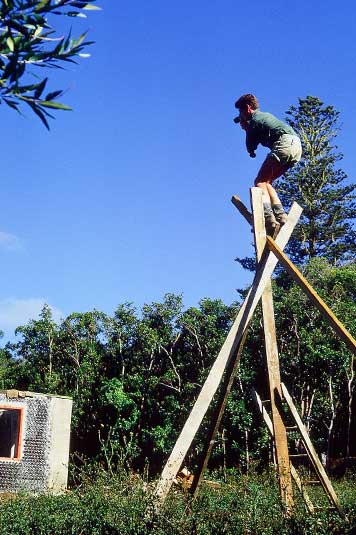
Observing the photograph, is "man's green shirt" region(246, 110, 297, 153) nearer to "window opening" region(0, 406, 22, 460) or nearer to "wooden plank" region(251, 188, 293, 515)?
"wooden plank" region(251, 188, 293, 515)

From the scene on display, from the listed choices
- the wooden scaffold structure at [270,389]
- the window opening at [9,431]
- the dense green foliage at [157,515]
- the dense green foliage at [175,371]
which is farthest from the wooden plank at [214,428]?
the window opening at [9,431]

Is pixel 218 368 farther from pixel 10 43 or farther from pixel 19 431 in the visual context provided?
pixel 19 431

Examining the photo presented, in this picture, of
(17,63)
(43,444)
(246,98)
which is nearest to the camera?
(17,63)

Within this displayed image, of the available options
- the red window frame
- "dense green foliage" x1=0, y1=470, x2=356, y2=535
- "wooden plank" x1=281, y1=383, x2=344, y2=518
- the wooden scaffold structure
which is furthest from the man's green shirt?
the red window frame

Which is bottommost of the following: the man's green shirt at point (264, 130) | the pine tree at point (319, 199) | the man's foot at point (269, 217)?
the man's foot at point (269, 217)

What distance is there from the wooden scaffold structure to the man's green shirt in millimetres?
511

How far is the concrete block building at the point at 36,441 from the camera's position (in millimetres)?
16828

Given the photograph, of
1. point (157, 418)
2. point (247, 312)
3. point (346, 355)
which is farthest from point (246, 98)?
point (157, 418)

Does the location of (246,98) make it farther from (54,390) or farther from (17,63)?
(54,390)

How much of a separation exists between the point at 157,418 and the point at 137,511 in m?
14.0

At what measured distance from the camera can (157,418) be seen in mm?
19438

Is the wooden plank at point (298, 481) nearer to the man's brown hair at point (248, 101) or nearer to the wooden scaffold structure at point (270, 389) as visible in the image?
the wooden scaffold structure at point (270, 389)

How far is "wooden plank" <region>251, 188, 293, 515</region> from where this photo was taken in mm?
6070

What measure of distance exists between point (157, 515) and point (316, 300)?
219cm
